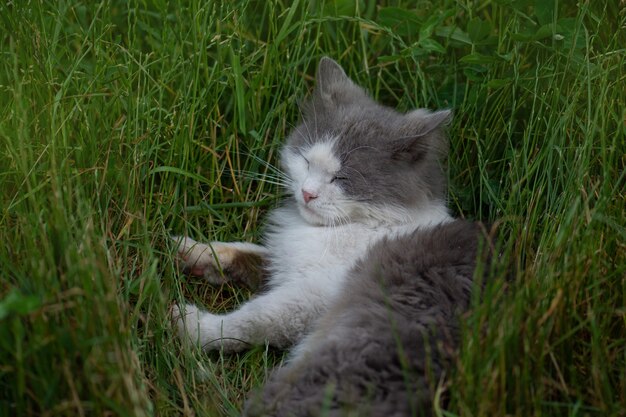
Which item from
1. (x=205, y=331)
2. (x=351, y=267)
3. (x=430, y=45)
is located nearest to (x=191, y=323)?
(x=205, y=331)

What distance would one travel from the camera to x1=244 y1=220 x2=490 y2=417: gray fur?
221 centimetres

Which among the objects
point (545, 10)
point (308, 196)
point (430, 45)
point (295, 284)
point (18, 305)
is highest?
point (545, 10)

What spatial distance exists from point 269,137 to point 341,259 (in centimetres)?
83

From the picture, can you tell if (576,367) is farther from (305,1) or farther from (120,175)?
(305,1)

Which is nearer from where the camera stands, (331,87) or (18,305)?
(18,305)

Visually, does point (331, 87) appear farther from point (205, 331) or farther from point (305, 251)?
point (205, 331)

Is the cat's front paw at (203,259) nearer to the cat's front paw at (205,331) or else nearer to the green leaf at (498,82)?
the cat's front paw at (205,331)

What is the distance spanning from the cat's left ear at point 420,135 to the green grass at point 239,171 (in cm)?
29

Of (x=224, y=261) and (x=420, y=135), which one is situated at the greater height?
(x=420, y=135)

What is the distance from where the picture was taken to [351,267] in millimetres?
2953

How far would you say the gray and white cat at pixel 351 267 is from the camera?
2287 mm

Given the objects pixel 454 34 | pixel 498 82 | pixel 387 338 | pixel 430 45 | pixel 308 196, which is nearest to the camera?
pixel 387 338

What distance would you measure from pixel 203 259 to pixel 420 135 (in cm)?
105

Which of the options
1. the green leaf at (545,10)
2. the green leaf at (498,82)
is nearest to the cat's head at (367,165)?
the green leaf at (498,82)
